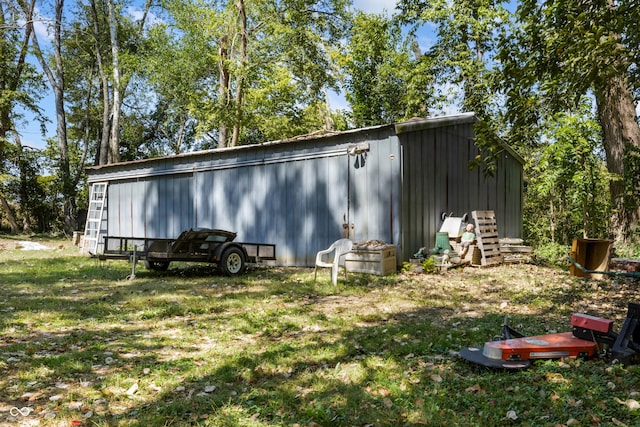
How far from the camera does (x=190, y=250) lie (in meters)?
8.83

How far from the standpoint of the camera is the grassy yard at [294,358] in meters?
3.04

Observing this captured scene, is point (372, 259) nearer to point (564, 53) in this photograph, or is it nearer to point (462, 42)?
point (564, 53)

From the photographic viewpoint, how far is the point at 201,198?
1397cm

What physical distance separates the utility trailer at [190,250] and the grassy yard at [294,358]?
745mm

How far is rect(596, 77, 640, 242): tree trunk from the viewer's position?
35.6ft

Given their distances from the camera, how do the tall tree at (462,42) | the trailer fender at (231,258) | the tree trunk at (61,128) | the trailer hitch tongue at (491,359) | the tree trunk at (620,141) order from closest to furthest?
the trailer hitch tongue at (491,359) → the trailer fender at (231,258) → the tree trunk at (620,141) → the tall tree at (462,42) → the tree trunk at (61,128)

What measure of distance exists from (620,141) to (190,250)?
1096 centimetres

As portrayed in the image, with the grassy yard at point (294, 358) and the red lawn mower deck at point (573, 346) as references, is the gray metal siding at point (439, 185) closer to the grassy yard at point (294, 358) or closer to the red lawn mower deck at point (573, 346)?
the grassy yard at point (294, 358)

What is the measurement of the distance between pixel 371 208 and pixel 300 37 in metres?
19.6

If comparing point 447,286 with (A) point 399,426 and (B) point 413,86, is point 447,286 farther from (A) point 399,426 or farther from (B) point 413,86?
(B) point 413,86

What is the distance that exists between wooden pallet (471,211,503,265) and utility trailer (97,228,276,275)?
17.7ft

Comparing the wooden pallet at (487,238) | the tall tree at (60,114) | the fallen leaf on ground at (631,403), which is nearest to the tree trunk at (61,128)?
the tall tree at (60,114)

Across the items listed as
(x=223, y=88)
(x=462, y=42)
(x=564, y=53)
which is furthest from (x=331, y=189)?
(x=223, y=88)

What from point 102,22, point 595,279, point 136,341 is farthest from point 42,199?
point 595,279
